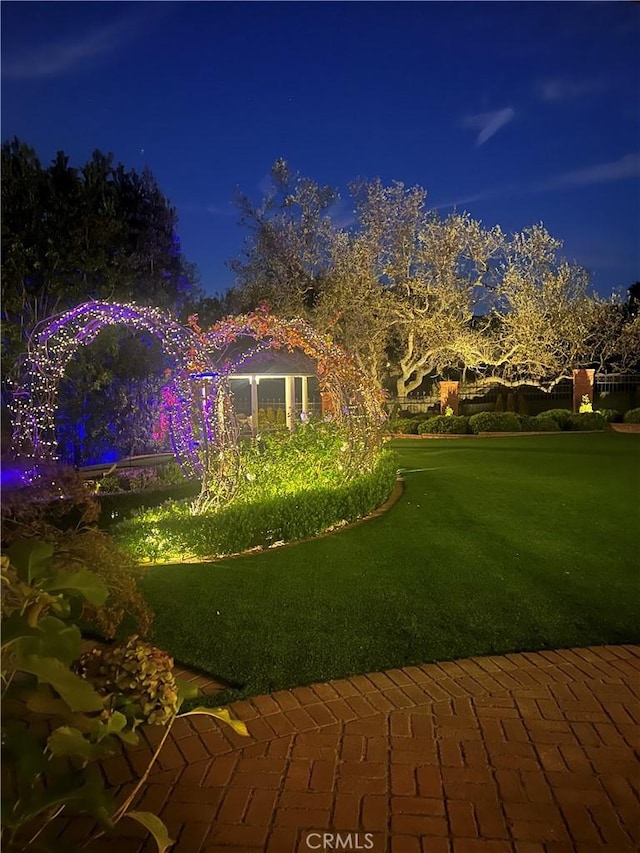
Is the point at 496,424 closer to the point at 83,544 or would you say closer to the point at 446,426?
the point at 446,426

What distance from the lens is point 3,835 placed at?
180 cm


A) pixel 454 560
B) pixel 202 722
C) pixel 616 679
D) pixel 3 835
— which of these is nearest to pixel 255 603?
pixel 202 722

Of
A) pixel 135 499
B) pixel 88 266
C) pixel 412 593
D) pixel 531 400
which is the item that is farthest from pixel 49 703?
pixel 531 400

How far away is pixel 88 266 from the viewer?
11109mm

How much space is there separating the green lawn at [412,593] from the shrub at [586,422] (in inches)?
470

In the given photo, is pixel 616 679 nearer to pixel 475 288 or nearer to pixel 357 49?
pixel 357 49

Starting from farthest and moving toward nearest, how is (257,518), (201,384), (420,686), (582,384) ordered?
1. (582,384)
2. (201,384)
3. (257,518)
4. (420,686)

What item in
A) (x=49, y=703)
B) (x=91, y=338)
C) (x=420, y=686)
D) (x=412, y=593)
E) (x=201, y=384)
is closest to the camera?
(x=49, y=703)

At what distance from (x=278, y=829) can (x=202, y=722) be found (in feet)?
2.78

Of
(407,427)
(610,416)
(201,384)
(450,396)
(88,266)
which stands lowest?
(407,427)

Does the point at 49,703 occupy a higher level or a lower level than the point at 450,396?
lower

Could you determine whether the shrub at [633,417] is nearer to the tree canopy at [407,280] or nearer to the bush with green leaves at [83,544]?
the tree canopy at [407,280]

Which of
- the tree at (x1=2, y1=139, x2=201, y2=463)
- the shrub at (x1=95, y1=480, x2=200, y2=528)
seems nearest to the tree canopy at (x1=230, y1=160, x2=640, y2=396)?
the tree at (x1=2, y1=139, x2=201, y2=463)
